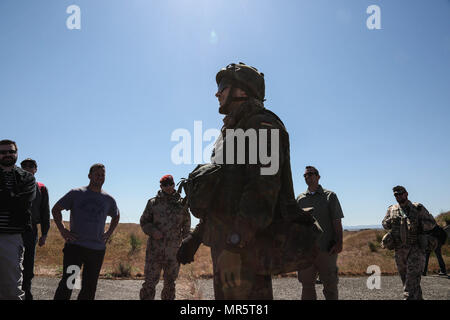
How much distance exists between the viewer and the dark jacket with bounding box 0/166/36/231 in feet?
11.0

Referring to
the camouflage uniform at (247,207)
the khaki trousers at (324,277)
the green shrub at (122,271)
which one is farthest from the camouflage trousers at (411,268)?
the green shrub at (122,271)

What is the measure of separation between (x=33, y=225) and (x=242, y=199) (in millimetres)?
4432

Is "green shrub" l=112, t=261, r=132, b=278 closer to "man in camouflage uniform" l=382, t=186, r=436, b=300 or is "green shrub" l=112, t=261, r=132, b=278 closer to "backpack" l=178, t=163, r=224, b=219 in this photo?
"man in camouflage uniform" l=382, t=186, r=436, b=300

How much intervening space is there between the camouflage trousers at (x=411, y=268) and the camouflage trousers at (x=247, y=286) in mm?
4221

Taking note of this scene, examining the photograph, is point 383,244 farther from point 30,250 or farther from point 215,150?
point 30,250

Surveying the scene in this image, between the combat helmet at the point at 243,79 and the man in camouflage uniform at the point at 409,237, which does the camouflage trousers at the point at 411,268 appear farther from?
the combat helmet at the point at 243,79

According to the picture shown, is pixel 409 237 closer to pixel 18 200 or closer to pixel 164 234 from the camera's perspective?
pixel 164 234

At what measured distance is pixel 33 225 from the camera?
16.1ft

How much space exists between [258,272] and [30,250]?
13.9 feet

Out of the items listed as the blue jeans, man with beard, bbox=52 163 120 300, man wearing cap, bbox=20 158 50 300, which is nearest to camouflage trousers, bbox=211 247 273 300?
man with beard, bbox=52 163 120 300

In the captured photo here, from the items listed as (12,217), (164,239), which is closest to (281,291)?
(164,239)

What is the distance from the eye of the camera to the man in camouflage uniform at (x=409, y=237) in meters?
5.10

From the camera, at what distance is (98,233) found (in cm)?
417
